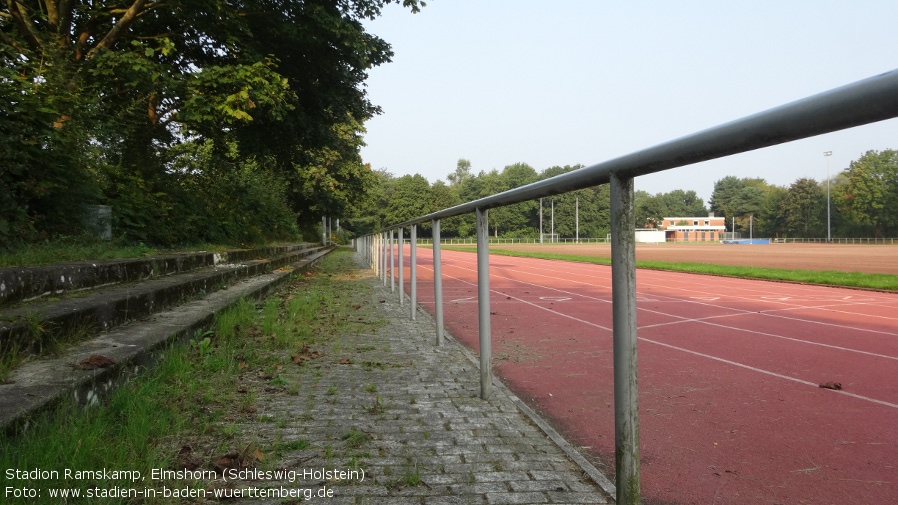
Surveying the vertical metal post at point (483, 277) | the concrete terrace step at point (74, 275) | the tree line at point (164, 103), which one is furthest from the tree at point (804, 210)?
the tree line at point (164, 103)

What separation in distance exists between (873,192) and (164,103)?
43.4ft

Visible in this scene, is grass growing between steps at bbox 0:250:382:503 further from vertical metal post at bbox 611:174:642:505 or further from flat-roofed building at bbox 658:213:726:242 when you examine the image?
flat-roofed building at bbox 658:213:726:242

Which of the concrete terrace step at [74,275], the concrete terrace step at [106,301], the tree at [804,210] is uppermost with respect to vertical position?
the tree at [804,210]

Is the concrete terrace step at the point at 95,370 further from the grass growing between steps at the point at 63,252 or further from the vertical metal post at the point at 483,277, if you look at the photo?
the vertical metal post at the point at 483,277

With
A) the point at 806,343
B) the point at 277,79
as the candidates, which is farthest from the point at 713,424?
the point at 277,79

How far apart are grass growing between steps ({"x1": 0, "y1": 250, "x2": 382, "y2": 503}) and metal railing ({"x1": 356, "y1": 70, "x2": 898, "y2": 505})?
63.9 inches

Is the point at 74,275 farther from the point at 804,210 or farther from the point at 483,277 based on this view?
the point at 804,210

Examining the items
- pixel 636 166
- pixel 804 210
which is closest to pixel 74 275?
pixel 636 166

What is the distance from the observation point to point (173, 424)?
3068mm

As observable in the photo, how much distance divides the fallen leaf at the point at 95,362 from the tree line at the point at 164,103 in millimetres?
2835

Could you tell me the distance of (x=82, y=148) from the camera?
744 cm

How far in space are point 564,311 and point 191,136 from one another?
910cm

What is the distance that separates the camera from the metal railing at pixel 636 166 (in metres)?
1.18

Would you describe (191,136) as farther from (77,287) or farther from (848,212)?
(848,212)
